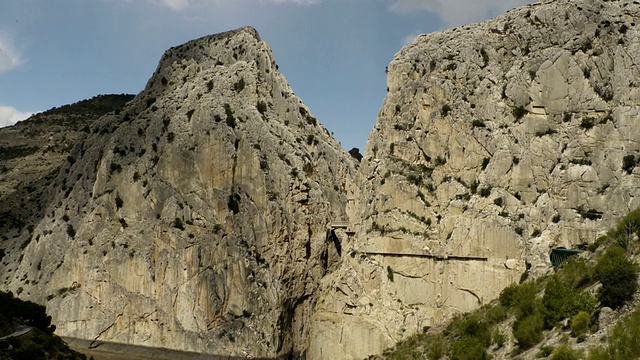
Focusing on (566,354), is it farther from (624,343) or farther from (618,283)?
(618,283)

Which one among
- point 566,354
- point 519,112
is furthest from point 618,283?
point 519,112

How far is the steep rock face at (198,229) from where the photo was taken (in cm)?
6084

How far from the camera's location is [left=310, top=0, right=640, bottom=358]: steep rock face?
46875mm

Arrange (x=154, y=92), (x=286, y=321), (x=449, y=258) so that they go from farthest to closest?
(x=154, y=92) → (x=286, y=321) → (x=449, y=258)

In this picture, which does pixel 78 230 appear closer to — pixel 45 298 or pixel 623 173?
pixel 45 298

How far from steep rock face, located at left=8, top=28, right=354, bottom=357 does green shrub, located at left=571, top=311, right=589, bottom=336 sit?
39.1 metres

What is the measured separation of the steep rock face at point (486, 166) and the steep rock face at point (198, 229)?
7902mm

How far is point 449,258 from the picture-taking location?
163 feet

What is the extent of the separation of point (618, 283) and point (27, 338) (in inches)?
1358

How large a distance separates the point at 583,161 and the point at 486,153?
317 inches

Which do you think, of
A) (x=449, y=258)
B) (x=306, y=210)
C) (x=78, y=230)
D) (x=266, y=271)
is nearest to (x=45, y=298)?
(x=78, y=230)

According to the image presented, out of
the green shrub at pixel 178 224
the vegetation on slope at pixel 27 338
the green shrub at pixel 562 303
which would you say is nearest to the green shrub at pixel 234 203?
the green shrub at pixel 178 224

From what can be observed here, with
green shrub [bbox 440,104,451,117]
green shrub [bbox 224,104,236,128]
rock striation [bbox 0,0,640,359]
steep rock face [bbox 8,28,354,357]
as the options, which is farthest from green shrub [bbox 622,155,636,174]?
green shrub [bbox 224,104,236,128]

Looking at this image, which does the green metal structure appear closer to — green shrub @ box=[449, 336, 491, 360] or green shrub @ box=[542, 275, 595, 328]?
green shrub @ box=[542, 275, 595, 328]
